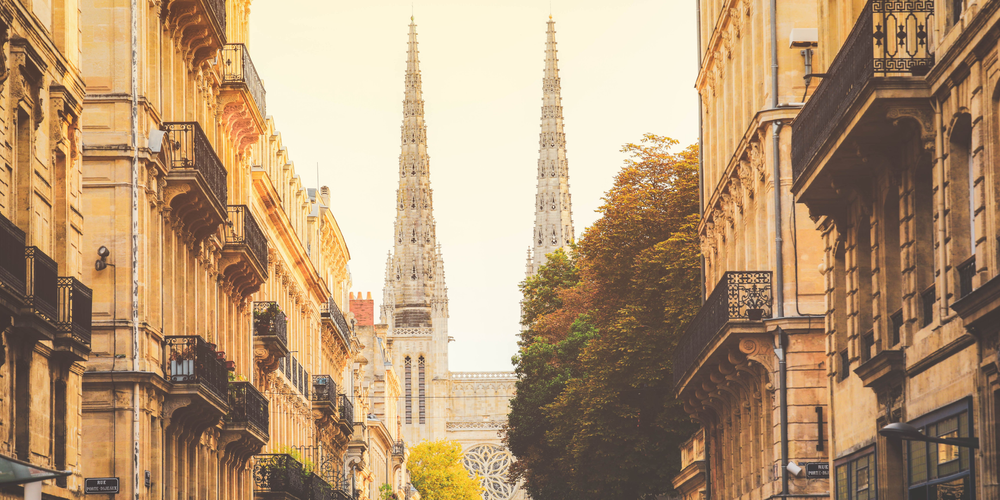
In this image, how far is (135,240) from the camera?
96.0 feet

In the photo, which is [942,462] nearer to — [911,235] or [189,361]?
[911,235]

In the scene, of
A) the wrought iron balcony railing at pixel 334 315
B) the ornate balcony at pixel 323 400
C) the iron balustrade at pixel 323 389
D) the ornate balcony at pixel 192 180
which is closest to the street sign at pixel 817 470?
the ornate balcony at pixel 192 180

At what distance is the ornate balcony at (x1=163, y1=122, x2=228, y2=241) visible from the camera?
31375 millimetres

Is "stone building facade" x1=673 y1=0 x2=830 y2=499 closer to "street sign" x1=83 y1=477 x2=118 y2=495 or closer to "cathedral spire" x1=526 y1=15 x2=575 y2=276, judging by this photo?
"street sign" x1=83 y1=477 x2=118 y2=495

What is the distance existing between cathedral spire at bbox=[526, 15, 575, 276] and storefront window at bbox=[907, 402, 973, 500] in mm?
163834

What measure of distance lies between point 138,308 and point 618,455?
2522 centimetres

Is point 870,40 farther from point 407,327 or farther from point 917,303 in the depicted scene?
point 407,327

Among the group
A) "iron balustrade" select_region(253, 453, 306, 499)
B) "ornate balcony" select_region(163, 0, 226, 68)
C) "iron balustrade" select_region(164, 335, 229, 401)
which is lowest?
"iron balustrade" select_region(253, 453, 306, 499)

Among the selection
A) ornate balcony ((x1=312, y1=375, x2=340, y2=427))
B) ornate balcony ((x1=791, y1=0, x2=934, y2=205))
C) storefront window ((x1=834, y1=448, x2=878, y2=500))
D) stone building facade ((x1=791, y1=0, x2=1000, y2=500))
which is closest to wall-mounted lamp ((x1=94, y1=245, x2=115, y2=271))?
stone building facade ((x1=791, y1=0, x2=1000, y2=500))

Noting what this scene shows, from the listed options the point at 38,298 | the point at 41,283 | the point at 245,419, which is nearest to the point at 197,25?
the point at 245,419

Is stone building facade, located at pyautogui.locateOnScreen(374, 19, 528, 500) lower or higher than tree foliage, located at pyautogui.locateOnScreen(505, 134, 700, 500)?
higher

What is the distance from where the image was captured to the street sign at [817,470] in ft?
99.6

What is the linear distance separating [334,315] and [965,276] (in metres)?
47.5

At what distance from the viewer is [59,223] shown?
23.5 m
